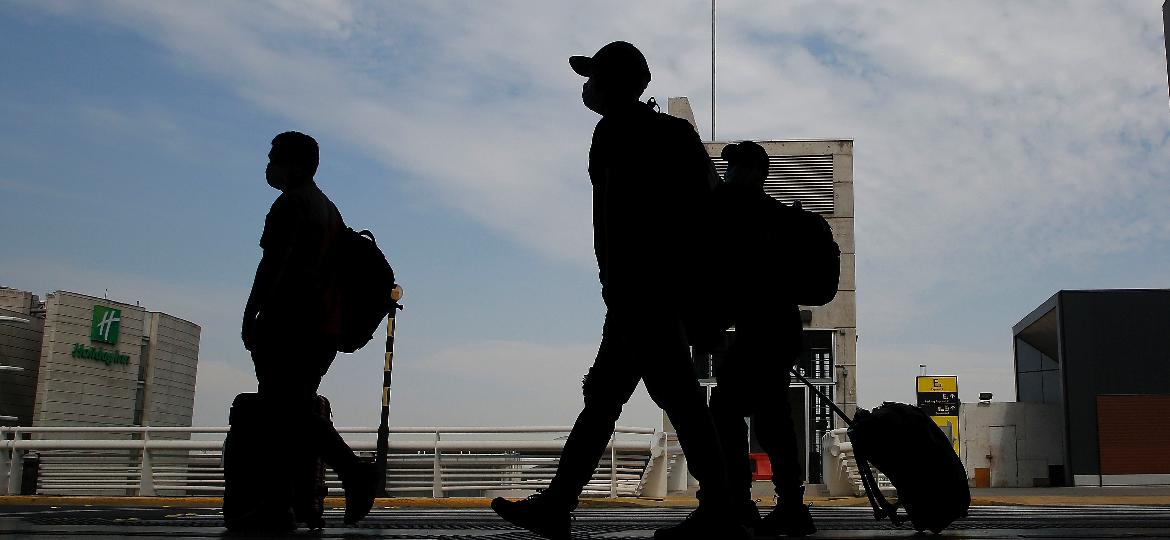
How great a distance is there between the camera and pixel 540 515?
3594 mm

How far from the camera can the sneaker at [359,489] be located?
15.3 ft

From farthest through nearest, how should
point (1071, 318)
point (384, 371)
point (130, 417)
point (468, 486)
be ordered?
point (130, 417), point (1071, 318), point (384, 371), point (468, 486)

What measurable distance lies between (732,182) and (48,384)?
223 feet

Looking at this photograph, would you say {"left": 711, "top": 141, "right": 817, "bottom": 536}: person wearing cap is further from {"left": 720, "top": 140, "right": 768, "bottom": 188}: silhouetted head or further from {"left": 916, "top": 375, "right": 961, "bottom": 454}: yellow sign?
{"left": 916, "top": 375, "right": 961, "bottom": 454}: yellow sign

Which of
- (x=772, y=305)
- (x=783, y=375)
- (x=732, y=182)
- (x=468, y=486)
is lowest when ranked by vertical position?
(x=468, y=486)

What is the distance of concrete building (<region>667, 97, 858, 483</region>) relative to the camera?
36.9 m

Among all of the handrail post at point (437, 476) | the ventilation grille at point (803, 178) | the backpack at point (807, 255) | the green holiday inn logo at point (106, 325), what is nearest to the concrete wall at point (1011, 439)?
the ventilation grille at point (803, 178)

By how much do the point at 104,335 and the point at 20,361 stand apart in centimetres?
579

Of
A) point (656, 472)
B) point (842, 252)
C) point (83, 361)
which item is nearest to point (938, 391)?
point (842, 252)

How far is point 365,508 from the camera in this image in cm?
474

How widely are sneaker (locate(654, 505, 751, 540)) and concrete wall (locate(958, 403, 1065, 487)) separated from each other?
32.1 meters

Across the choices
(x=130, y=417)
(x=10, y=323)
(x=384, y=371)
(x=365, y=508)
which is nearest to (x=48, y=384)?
(x=10, y=323)

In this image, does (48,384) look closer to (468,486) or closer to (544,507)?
(468,486)

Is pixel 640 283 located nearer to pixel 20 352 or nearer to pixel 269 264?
pixel 269 264
